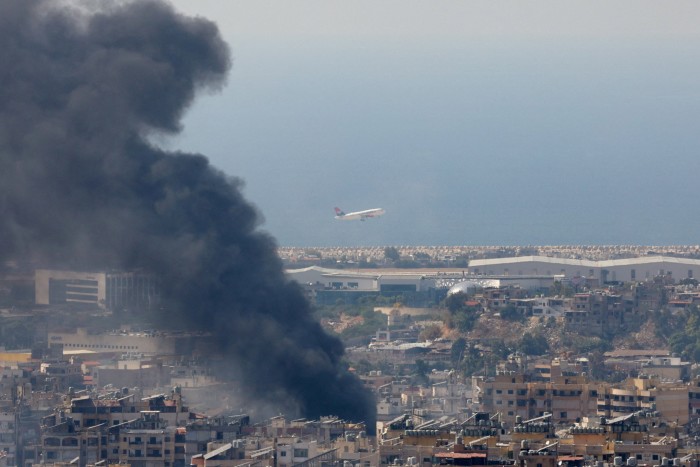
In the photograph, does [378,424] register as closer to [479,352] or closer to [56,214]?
[56,214]

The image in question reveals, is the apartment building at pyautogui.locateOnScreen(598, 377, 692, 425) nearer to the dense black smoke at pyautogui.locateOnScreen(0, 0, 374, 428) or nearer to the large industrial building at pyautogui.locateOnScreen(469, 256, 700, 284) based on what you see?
the dense black smoke at pyautogui.locateOnScreen(0, 0, 374, 428)

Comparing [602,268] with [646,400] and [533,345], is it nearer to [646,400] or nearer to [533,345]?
[533,345]

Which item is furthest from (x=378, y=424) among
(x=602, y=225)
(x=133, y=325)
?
(x=602, y=225)

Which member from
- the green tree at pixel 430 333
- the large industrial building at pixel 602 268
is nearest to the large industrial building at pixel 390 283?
the large industrial building at pixel 602 268

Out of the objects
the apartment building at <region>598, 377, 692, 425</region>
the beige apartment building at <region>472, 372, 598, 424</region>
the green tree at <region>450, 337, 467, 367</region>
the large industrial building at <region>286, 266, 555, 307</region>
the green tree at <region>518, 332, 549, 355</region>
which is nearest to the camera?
the apartment building at <region>598, 377, 692, 425</region>

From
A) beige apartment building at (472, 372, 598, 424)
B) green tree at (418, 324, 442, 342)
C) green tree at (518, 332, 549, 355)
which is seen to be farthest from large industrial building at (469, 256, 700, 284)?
beige apartment building at (472, 372, 598, 424)

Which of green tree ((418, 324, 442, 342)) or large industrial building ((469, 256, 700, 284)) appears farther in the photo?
large industrial building ((469, 256, 700, 284))
